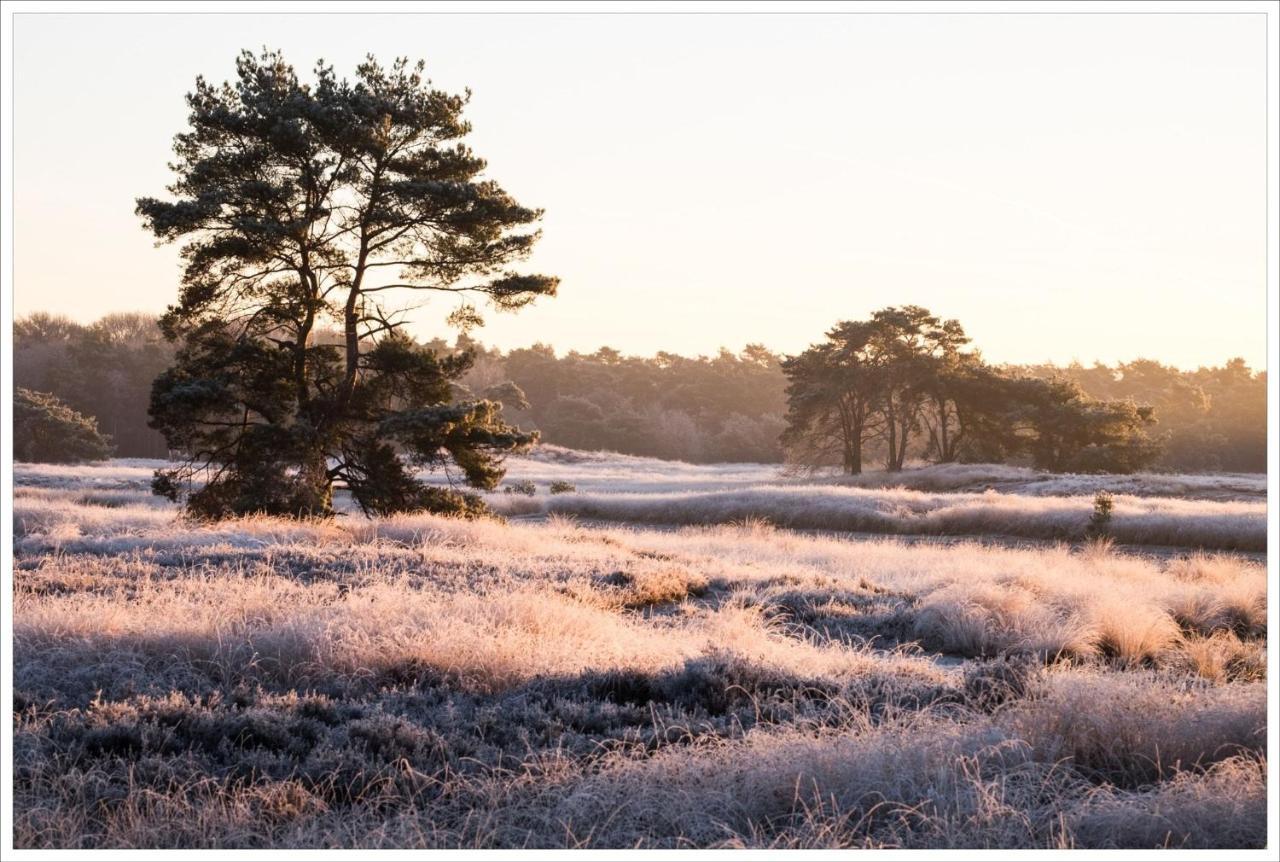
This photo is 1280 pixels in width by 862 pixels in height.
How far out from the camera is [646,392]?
268 ft

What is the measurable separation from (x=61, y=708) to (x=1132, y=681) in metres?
6.81

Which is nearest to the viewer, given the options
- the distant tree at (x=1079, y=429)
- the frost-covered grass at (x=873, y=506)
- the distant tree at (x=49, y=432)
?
the frost-covered grass at (x=873, y=506)

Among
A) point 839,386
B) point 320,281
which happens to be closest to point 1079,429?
point 839,386

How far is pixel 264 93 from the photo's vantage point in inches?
682

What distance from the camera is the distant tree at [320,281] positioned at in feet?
56.4

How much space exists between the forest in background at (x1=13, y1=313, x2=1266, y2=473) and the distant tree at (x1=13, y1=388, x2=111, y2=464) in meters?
3.05

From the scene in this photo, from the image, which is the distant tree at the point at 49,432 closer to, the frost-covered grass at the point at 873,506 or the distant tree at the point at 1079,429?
the frost-covered grass at the point at 873,506

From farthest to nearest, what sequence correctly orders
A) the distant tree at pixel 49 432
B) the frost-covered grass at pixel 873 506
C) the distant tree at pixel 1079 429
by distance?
the distant tree at pixel 49 432
the distant tree at pixel 1079 429
the frost-covered grass at pixel 873 506

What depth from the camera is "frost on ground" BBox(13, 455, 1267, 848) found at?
455 cm

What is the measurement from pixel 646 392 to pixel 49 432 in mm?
45188

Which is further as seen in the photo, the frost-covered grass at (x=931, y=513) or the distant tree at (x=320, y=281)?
the frost-covered grass at (x=931, y=513)

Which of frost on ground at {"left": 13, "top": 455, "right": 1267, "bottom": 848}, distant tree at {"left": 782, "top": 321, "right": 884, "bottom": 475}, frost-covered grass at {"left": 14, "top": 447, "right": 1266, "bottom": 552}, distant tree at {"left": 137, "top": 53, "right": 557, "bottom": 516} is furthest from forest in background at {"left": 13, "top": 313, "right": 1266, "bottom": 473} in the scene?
frost on ground at {"left": 13, "top": 455, "right": 1267, "bottom": 848}

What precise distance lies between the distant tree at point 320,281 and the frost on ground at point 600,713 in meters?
5.88

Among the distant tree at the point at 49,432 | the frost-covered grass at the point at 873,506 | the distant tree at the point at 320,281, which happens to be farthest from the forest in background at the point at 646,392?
the distant tree at the point at 320,281
